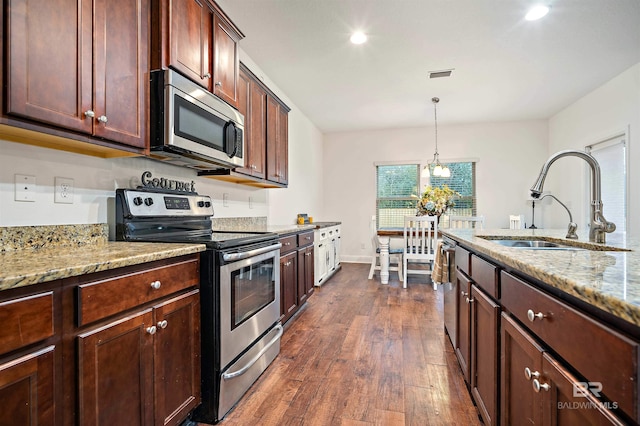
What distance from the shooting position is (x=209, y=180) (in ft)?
8.75

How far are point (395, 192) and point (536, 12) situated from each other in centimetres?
392

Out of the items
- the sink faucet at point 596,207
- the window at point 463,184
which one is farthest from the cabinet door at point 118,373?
the window at point 463,184

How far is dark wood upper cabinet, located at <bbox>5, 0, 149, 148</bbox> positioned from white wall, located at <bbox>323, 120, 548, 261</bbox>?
5.05m

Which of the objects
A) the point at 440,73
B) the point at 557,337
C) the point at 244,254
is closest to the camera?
the point at 557,337

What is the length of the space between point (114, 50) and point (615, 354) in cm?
197

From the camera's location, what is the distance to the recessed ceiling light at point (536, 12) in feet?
8.09

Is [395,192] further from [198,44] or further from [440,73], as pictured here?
[198,44]

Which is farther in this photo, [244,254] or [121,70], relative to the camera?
[244,254]

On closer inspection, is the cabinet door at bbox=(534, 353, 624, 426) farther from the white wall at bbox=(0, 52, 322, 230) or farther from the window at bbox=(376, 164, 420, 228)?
the window at bbox=(376, 164, 420, 228)

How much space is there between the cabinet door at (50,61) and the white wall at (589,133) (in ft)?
15.6

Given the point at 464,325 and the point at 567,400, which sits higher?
the point at 567,400

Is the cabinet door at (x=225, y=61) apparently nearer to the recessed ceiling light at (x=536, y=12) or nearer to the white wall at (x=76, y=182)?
the white wall at (x=76, y=182)

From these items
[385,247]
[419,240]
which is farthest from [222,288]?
[419,240]

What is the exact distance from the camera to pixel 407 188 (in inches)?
243
